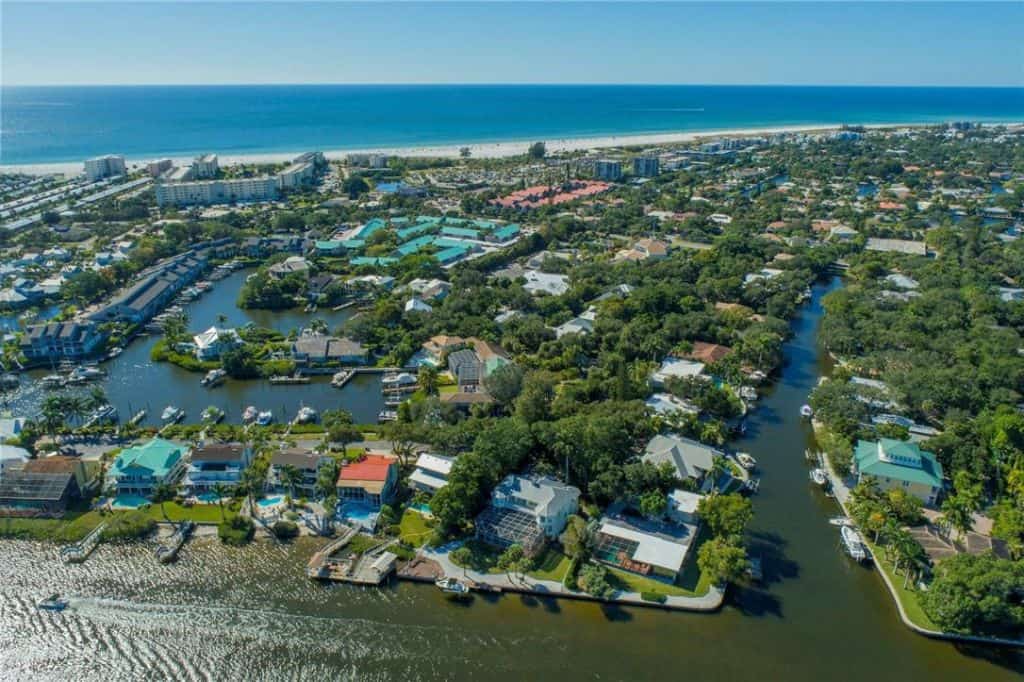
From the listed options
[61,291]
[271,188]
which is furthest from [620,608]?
[271,188]

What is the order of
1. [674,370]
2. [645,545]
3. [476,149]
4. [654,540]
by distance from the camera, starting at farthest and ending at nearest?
[476,149] < [674,370] < [654,540] < [645,545]

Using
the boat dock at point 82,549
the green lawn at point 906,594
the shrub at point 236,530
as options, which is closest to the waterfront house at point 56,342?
the boat dock at point 82,549

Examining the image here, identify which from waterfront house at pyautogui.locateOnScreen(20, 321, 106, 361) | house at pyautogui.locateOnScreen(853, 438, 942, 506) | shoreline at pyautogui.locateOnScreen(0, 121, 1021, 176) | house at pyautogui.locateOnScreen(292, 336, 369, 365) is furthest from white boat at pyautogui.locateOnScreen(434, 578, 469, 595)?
shoreline at pyautogui.locateOnScreen(0, 121, 1021, 176)

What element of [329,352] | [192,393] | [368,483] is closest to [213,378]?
[192,393]

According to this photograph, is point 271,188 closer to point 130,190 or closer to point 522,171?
point 130,190

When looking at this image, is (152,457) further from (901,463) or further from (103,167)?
(103,167)
